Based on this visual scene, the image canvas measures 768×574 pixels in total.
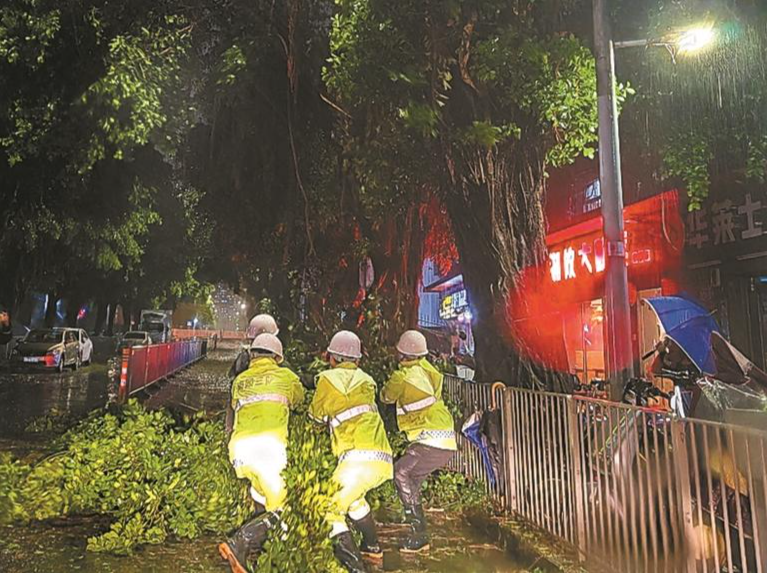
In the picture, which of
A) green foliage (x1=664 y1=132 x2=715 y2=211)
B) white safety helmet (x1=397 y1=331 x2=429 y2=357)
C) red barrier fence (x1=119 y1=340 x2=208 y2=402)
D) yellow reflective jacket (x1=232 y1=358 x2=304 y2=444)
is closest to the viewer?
yellow reflective jacket (x1=232 y1=358 x2=304 y2=444)

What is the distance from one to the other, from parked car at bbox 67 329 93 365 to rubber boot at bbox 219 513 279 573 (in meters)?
6.04

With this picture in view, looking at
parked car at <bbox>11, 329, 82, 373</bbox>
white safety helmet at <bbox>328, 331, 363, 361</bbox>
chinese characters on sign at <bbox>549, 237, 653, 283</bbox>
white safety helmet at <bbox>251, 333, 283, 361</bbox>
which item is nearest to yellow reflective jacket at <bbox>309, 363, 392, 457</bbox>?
white safety helmet at <bbox>328, 331, 363, 361</bbox>

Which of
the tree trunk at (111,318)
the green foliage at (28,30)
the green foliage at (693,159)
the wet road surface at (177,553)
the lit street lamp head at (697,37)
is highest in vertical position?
the green foliage at (28,30)

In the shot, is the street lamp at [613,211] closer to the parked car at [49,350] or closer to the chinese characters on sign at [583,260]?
the chinese characters on sign at [583,260]

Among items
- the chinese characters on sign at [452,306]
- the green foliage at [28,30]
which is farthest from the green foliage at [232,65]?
the chinese characters on sign at [452,306]

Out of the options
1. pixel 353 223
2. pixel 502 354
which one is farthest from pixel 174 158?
pixel 502 354

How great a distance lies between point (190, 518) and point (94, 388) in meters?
7.18

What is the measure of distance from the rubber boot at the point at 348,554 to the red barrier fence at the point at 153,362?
14.4ft

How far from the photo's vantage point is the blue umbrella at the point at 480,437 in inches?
218

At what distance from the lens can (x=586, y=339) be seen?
8922 millimetres

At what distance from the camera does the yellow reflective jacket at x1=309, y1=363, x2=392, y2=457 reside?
13.6 feet

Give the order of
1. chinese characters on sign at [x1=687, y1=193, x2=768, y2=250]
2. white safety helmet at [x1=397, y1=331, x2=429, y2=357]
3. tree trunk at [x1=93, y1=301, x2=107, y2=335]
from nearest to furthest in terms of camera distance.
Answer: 1. white safety helmet at [x1=397, y1=331, x2=429, y2=357]
2. chinese characters on sign at [x1=687, y1=193, x2=768, y2=250]
3. tree trunk at [x1=93, y1=301, x2=107, y2=335]

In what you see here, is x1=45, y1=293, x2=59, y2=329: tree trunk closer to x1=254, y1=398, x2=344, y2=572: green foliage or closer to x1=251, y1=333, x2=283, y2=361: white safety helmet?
x1=251, y1=333, x2=283, y2=361: white safety helmet

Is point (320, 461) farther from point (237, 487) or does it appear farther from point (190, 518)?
point (190, 518)
